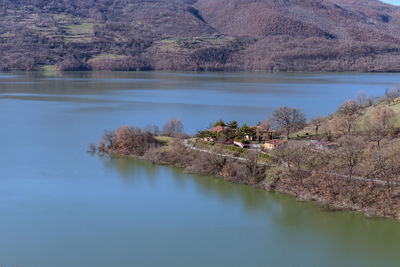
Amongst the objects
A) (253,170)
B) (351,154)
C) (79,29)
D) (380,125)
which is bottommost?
(253,170)

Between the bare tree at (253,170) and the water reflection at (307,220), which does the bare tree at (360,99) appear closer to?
the bare tree at (253,170)

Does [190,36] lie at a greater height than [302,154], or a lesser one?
greater

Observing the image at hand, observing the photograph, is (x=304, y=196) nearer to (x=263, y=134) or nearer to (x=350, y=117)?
(x=263, y=134)

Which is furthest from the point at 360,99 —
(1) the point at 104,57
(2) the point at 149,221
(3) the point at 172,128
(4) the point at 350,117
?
(1) the point at 104,57

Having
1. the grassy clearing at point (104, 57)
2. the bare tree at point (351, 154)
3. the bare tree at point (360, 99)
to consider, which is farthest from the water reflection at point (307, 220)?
the grassy clearing at point (104, 57)

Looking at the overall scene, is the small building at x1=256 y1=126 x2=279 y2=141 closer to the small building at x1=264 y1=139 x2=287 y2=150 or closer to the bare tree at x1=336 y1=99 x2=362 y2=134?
the small building at x1=264 y1=139 x2=287 y2=150

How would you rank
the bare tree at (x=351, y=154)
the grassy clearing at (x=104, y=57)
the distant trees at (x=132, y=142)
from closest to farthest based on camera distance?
1. the bare tree at (x=351, y=154)
2. the distant trees at (x=132, y=142)
3. the grassy clearing at (x=104, y=57)
